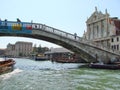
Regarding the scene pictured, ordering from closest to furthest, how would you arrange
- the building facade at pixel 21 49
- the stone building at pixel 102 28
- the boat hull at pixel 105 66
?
1. the boat hull at pixel 105 66
2. the stone building at pixel 102 28
3. the building facade at pixel 21 49

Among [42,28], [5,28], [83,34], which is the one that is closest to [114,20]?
[83,34]

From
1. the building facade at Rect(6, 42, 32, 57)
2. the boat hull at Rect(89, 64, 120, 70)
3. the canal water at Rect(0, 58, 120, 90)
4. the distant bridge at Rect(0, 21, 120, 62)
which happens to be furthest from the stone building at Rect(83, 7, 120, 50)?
the building facade at Rect(6, 42, 32, 57)

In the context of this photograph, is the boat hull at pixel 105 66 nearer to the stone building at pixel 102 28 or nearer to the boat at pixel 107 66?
the boat at pixel 107 66

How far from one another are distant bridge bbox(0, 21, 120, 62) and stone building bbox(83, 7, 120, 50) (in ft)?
32.8

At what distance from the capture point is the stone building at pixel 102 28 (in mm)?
49828

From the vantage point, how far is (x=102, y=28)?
5406 centimetres

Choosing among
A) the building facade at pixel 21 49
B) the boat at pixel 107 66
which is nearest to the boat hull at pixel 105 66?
the boat at pixel 107 66

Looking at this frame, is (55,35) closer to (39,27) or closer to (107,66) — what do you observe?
(39,27)

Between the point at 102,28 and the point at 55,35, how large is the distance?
21.7 metres

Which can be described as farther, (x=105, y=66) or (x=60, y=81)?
(x=105, y=66)

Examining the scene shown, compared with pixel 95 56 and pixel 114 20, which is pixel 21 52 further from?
pixel 95 56

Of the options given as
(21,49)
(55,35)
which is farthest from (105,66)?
(21,49)

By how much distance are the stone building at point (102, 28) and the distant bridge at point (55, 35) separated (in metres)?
10.00

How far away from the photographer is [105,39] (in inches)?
2039
